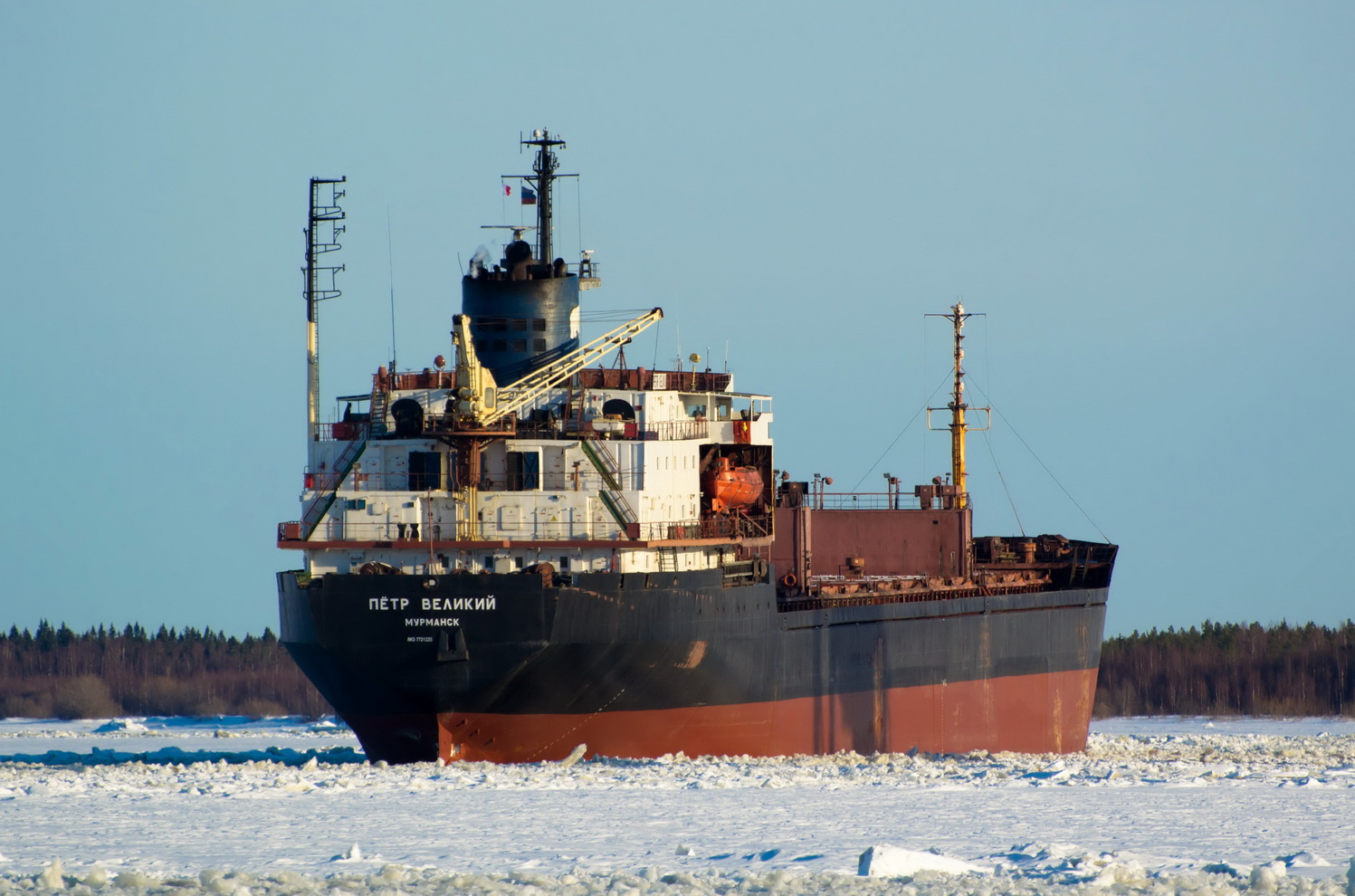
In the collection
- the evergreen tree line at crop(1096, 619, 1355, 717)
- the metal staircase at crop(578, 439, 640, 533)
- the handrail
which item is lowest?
the evergreen tree line at crop(1096, 619, 1355, 717)

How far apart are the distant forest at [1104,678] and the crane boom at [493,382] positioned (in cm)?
3129

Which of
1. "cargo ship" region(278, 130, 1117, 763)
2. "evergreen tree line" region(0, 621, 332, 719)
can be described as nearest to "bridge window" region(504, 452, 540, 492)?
"cargo ship" region(278, 130, 1117, 763)

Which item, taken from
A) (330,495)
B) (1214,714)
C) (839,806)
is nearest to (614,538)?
(330,495)

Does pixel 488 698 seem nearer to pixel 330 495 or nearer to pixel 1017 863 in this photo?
pixel 330 495

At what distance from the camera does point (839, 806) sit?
24.5m

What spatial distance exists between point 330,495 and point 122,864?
13.5 m

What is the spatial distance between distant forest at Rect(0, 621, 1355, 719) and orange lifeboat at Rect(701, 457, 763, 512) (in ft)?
97.5

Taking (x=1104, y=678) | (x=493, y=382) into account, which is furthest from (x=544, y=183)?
(x=1104, y=678)

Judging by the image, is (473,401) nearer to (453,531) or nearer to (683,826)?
(453,531)

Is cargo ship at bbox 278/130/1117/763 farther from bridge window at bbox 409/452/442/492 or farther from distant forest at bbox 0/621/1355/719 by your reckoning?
distant forest at bbox 0/621/1355/719

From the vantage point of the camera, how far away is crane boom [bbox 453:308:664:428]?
1259 inches

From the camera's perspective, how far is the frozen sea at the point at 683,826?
18672mm

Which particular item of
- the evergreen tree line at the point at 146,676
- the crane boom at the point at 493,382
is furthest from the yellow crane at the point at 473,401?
the evergreen tree line at the point at 146,676

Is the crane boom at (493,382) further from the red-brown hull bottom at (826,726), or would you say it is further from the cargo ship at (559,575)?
the red-brown hull bottom at (826,726)
